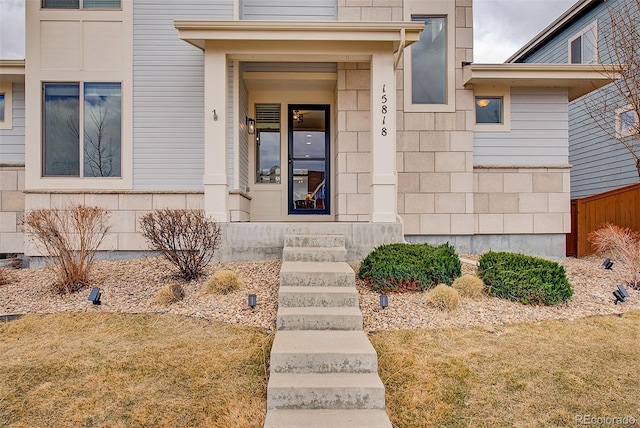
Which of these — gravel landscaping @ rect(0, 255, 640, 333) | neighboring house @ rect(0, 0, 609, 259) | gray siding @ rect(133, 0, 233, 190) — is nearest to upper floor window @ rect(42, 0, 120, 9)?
neighboring house @ rect(0, 0, 609, 259)

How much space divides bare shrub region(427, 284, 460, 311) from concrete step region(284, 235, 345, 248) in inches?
59.3

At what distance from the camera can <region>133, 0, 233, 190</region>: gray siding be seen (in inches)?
257

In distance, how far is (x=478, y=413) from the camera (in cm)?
258

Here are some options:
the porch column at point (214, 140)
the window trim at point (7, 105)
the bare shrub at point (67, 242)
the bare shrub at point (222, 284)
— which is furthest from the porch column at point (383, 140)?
the window trim at point (7, 105)

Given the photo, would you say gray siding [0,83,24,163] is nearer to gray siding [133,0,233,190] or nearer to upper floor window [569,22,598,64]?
gray siding [133,0,233,190]

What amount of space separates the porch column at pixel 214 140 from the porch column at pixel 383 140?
2394 mm

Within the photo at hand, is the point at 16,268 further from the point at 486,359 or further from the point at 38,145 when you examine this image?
the point at 486,359

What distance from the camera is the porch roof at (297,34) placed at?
545cm

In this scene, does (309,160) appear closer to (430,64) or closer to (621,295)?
(430,64)

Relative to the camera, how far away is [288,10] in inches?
269

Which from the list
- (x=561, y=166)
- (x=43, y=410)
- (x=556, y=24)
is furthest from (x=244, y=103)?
(x=556, y=24)

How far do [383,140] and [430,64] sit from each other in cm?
250

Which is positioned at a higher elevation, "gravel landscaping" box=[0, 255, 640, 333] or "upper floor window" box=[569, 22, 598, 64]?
"upper floor window" box=[569, 22, 598, 64]

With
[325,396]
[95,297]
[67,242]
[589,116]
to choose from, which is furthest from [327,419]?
[589,116]
